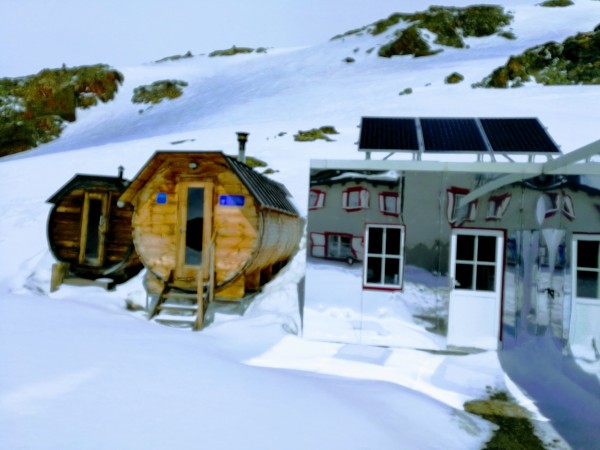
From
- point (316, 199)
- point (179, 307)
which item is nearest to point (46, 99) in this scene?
point (179, 307)

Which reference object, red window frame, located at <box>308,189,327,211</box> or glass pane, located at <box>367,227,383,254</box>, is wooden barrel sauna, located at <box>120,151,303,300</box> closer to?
red window frame, located at <box>308,189,327,211</box>

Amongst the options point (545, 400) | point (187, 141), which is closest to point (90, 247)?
point (545, 400)

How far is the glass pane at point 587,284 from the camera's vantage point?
845 cm

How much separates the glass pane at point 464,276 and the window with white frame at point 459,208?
0.87 meters

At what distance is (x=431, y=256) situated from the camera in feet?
29.4

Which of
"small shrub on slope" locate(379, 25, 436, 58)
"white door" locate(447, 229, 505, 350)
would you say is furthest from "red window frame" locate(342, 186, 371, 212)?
"small shrub on slope" locate(379, 25, 436, 58)

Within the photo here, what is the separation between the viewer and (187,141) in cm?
2994

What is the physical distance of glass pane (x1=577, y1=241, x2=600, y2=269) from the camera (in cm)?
847

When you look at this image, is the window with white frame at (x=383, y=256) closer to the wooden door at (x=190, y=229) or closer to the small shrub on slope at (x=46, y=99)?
the wooden door at (x=190, y=229)

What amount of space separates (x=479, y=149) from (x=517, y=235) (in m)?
1.89

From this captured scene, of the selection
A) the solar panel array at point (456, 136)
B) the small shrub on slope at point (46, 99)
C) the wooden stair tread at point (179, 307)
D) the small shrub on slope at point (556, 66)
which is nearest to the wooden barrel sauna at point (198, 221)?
the wooden stair tread at point (179, 307)

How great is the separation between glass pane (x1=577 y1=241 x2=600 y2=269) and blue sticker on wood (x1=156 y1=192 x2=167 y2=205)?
8.65 m

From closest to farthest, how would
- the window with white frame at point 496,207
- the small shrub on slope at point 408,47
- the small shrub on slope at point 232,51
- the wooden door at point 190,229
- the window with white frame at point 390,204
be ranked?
the window with white frame at point 496,207 < the window with white frame at point 390,204 < the wooden door at point 190,229 < the small shrub on slope at point 408,47 < the small shrub on slope at point 232,51

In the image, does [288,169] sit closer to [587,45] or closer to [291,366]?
[291,366]
